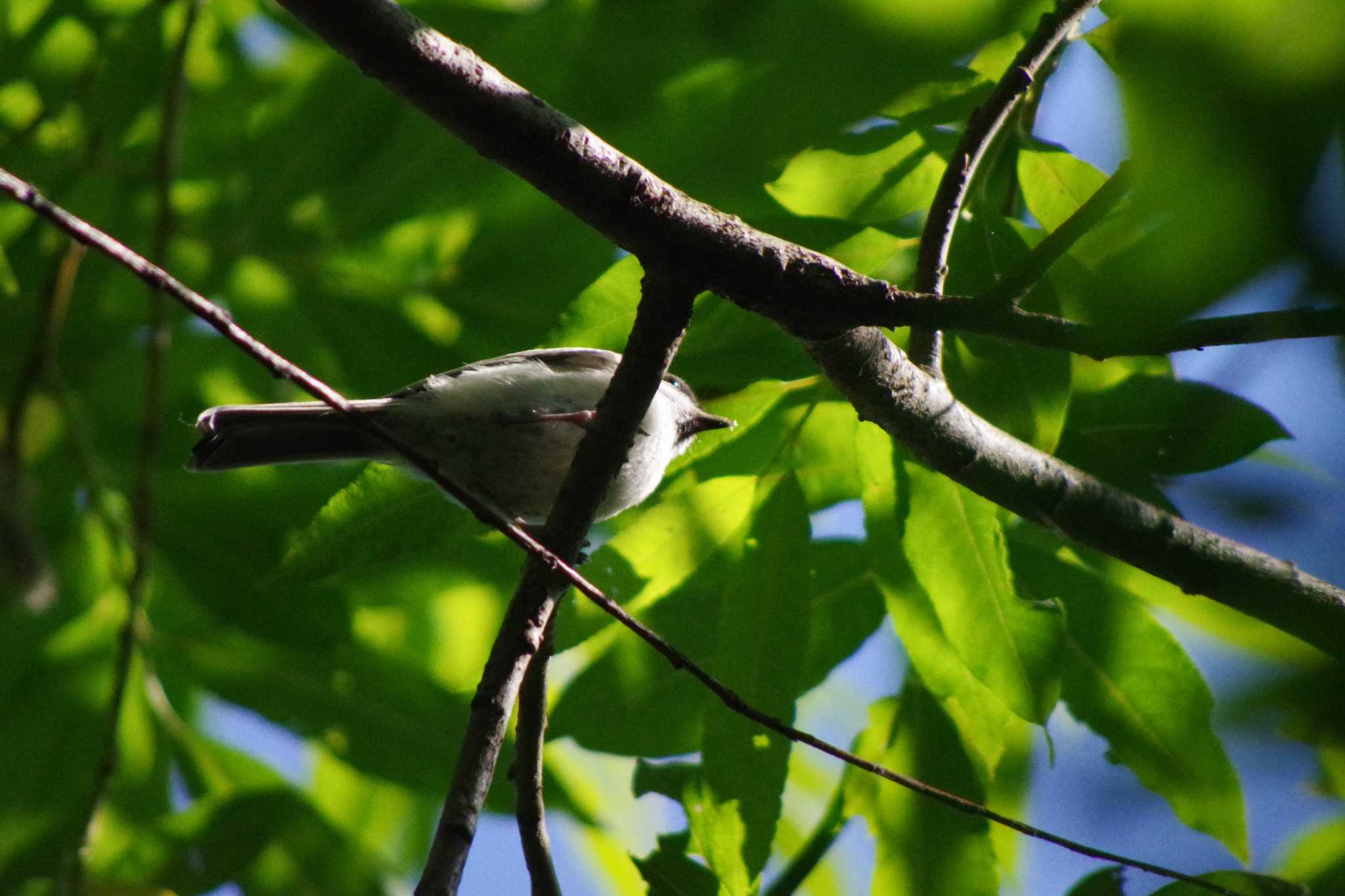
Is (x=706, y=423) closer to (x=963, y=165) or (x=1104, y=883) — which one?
(x=963, y=165)

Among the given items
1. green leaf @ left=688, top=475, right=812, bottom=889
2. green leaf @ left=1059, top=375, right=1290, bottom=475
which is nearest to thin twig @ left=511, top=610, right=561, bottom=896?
green leaf @ left=688, top=475, right=812, bottom=889

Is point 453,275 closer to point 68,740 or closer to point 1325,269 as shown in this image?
point 68,740

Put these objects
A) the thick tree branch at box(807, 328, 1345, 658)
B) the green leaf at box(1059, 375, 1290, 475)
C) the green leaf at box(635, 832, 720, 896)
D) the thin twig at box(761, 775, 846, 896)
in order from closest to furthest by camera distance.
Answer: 1. the green leaf at box(1059, 375, 1290, 475)
2. the thick tree branch at box(807, 328, 1345, 658)
3. the green leaf at box(635, 832, 720, 896)
4. the thin twig at box(761, 775, 846, 896)

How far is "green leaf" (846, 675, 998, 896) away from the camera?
8.56ft

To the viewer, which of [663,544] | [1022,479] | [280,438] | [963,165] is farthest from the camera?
[280,438]

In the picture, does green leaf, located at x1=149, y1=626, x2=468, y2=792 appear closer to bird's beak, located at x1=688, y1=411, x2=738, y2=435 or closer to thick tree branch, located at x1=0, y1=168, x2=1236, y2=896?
bird's beak, located at x1=688, y1=411, x2=738, y2=435

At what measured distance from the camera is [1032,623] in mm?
2453

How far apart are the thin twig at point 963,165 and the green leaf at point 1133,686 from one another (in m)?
0.62

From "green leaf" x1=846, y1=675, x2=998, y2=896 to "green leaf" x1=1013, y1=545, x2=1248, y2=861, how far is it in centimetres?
31

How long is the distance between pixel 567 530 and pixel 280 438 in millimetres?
1312

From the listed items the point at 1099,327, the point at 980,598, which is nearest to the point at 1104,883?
the point at 980,598

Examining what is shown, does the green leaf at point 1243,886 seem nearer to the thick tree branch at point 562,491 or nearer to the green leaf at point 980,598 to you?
the thick tree branch at point 562,491

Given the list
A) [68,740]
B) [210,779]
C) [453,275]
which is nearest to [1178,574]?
[453,275]

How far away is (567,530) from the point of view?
2396mm
